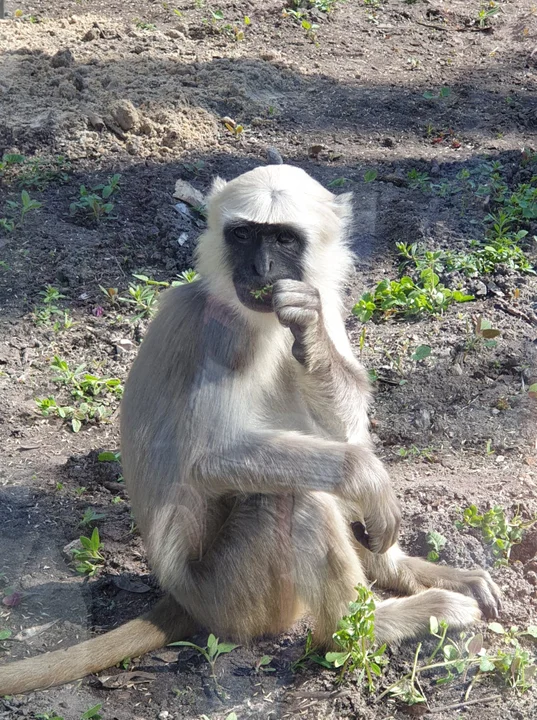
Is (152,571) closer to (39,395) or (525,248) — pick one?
(39,395)

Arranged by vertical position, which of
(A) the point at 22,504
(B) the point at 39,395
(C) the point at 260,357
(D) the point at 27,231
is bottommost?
(A) the point at 22,504

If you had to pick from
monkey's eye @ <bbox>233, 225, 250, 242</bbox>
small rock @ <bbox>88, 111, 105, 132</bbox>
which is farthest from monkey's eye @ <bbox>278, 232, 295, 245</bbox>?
small rock @ <bbox>88, 111, 105, 132</bbox>

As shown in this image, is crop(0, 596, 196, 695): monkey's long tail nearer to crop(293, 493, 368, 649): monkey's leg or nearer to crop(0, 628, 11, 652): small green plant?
crop(0, 628, 11, 652): small green plant

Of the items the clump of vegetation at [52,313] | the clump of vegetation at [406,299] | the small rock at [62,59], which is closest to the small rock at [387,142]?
the clump of vegetation at [406,299]

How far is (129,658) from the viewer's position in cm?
346

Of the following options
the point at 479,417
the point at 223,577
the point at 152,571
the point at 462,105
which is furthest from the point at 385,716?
the point at 462,105

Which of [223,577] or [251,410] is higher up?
[251,410]

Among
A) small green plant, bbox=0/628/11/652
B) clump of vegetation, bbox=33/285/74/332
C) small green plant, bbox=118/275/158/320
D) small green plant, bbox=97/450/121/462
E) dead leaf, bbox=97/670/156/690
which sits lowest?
dead leaf, bbox=97/670/156/690

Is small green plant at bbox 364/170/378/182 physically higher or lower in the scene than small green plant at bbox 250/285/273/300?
higher

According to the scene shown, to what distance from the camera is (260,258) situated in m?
3.48

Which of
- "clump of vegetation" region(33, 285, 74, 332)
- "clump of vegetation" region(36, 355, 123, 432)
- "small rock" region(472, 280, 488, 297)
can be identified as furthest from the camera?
"small rock" region(472, 280, 488, 297)

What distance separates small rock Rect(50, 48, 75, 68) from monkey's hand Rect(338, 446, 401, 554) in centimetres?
438

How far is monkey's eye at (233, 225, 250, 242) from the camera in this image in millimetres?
3516

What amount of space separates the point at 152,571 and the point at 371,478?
3.29 ft
